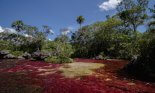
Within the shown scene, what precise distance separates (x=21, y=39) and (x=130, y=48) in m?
29.2

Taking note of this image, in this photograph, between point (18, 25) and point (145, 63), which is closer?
point (145, 63)

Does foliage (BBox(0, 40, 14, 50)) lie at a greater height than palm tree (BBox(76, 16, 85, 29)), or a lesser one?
lesser

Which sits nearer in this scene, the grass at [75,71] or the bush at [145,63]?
the grass at [75,71]

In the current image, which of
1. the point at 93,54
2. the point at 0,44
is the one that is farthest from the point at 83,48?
the point at 0,44

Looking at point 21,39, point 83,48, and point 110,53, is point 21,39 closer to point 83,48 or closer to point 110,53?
point 83,48

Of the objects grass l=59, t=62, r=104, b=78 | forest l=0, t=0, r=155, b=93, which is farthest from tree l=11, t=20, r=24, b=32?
grass l=59, t=62, r=104, b=78

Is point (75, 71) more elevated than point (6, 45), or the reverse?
point (6, 45)

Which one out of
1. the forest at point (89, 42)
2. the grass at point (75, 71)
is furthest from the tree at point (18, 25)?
the grass at point (75, 71)

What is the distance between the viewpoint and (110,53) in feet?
151

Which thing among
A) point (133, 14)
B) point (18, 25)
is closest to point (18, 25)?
point (18, 25)

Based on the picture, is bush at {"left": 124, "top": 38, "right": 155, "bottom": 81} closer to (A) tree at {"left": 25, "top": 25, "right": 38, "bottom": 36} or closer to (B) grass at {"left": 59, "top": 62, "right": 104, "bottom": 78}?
(B) grass at {"left": 59, "top": 62, "right": 104, "bottom": 78}

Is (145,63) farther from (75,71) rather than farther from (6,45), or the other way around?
(6,45)

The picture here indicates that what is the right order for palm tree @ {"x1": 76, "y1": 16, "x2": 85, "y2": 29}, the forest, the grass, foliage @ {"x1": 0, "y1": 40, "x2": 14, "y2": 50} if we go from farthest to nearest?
palm tree @ {"x1": 76, "y1": 16, "x2": 85, "y2": 29} < foliage @ {"x1": 0, "y1": 40, "x2": 14, "y2": 50} < the forest < the grass

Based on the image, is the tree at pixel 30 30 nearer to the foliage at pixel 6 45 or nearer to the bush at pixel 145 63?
the foliage at pixel 6 45
